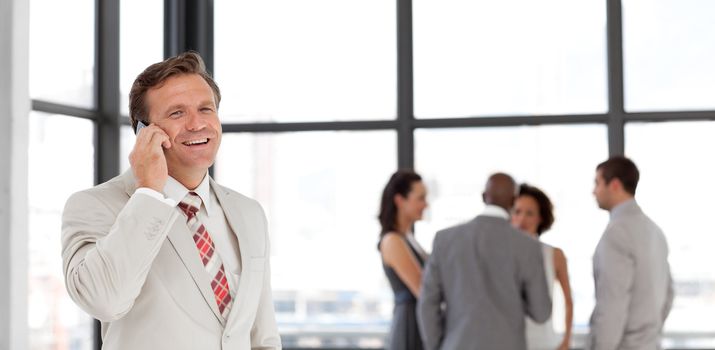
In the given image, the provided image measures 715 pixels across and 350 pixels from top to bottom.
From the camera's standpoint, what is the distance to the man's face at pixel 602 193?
4.26 metres

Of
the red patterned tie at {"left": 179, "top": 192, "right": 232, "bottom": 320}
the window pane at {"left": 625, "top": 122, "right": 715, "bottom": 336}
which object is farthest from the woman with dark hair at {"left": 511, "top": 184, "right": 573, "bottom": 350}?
the red patterned tie at {"left": 179, "top": 192, "right": 232, "bottom": 320}

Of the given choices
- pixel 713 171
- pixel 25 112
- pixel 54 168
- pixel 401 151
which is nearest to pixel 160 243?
pixel 25 112

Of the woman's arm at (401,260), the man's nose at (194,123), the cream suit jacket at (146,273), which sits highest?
the man's nose at (194,123)

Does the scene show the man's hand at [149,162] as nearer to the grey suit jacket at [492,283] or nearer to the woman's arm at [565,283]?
the grey suit jacket at [492,283]

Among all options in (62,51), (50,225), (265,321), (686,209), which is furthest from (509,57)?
(265,321)

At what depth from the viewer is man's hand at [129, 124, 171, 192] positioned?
1.60 meters

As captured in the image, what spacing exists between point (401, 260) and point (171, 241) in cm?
285

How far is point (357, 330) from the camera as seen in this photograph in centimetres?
569

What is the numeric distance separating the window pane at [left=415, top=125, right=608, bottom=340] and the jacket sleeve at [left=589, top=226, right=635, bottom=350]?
1.51 m

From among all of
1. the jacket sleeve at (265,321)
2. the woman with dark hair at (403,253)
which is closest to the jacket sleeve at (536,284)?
the woman with dark hair at (403,253)

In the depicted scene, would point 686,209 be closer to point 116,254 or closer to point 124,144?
point 124,144

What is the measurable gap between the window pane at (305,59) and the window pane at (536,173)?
1.44 feet

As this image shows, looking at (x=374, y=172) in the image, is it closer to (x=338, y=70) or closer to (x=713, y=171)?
(x=338, y=70)

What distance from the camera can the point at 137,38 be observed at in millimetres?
5230
